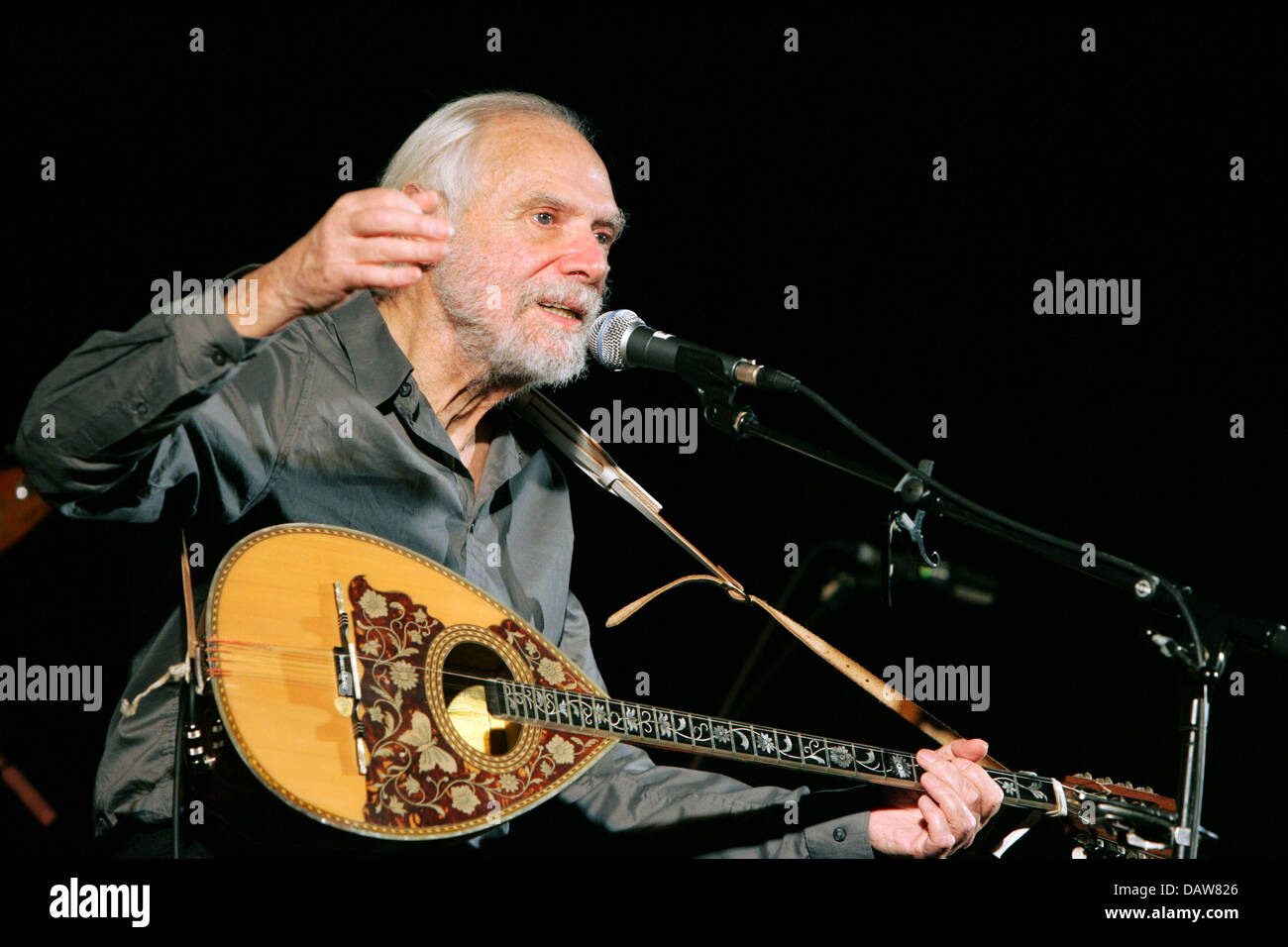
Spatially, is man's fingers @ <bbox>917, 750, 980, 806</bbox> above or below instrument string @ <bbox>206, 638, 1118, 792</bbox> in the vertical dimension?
below

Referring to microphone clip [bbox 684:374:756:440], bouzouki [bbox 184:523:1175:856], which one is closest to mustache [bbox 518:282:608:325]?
microphone clip [bbox 684:374:756:440]

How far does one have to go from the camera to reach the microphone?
6.48 feet

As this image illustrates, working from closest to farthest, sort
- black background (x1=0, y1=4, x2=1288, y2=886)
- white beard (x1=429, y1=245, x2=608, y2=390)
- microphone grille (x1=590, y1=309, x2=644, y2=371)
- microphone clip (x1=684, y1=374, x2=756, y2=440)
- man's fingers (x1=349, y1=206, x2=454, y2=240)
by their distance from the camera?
man's fingers (x1=349, y1=206, x2=454, y2=240), microphone clip (x1=684, y1=374, x2=756, y2=440), microphone grille (x1=590, y1=309, x2=644, y2=371), white beard (x1=429, y1=245, x2=608, y2=390), black background (x1=0, y1=4, x2=1288, y2=886)

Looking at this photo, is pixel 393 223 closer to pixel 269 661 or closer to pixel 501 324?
pixel 269 661

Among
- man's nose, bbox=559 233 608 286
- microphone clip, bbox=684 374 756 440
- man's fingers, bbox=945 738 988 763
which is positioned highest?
man's nose, bbox=559 233 608 286

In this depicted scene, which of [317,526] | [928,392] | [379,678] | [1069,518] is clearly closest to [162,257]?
[317,526]

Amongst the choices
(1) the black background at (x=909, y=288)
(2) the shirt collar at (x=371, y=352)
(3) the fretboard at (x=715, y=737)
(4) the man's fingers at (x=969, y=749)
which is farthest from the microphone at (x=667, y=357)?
(1) the black background at (x=909, y=288)

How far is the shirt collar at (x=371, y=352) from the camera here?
2.33m

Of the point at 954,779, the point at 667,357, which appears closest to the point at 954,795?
the point at 954,779

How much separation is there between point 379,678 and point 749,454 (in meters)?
2.08

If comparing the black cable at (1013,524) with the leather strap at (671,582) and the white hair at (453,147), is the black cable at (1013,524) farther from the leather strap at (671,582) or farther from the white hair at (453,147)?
the white hair at (453,147)

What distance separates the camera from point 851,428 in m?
1.84

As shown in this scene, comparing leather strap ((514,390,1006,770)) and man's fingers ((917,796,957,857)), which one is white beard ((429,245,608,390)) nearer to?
leather strap ((514,390,1006,770))

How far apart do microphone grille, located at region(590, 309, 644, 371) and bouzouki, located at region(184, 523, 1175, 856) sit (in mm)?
553
